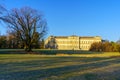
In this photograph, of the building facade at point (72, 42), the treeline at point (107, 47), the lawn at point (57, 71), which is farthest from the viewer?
the building facade at point (72, 42)

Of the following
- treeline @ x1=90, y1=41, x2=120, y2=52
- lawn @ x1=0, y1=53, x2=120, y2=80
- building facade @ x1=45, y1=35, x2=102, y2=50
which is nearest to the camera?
lawn @ x1=0, y1=53, x2=120, y2=80

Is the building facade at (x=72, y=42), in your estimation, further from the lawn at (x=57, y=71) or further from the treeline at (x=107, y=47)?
the lawn at (x=57, y=71)

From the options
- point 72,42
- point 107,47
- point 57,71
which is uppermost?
point 72,42

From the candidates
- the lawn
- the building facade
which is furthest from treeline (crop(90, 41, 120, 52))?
the lawn

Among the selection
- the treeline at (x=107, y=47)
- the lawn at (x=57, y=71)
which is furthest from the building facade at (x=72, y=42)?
the lawn at (x=57, y=71)

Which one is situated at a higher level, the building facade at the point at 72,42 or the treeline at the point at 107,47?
the building facade at the point at 72,42

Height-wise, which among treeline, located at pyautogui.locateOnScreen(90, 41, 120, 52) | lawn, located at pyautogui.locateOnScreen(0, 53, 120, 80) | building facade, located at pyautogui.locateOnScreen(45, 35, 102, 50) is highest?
building facade, located at pyautogui.locateOnScreen(45, 35, 102, 50)

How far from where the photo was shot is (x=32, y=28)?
3209 inches

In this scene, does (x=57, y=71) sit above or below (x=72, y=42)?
below

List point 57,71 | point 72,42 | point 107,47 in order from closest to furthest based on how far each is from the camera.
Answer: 1. point 57,71
2. point 107,47
3. point 72,42

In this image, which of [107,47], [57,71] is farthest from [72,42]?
[57,71]

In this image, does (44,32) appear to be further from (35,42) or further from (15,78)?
(15,78)

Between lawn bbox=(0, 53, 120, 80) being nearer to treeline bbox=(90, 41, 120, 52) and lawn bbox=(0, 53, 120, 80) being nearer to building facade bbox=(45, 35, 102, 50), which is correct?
treeline bbox=(90, 41, 120, 52)

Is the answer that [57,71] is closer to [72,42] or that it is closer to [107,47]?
[107,47]
